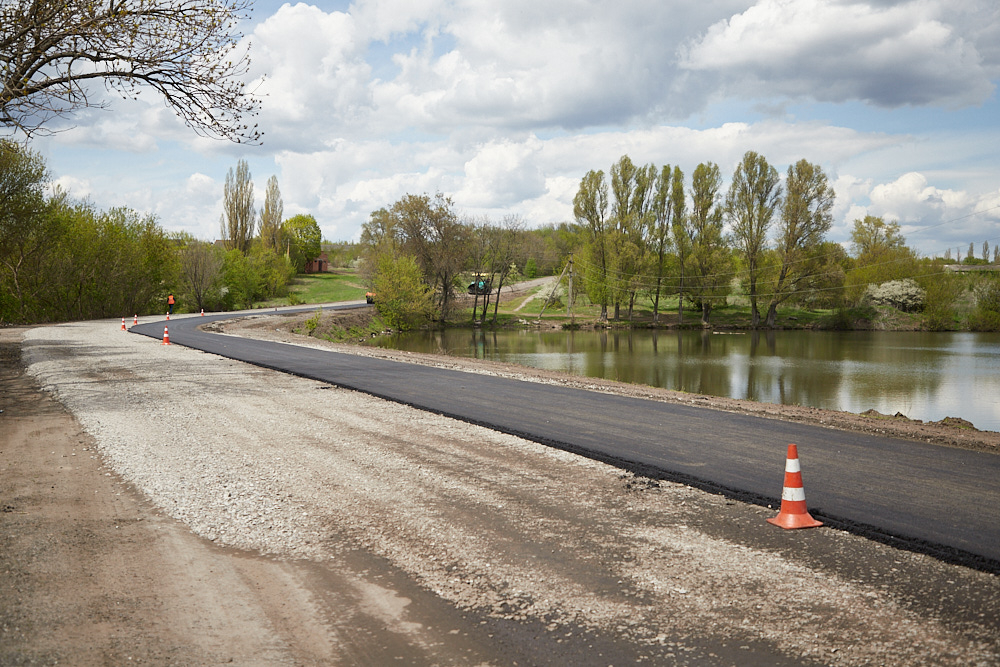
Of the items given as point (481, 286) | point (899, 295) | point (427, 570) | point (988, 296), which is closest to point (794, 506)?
point (427, 570)

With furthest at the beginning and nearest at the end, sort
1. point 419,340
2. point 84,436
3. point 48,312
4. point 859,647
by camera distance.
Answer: point 419,340 < point 48,312 < point 84,436 < point 859,647

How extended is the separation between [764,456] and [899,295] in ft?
205

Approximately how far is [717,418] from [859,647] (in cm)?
733

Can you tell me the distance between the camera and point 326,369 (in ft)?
58.0

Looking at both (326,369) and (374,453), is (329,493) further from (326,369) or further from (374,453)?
(326,369)

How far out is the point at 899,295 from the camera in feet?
200

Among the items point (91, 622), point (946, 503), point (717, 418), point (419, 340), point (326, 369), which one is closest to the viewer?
point (91, 622)

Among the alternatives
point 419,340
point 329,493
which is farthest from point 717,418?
point 419,340

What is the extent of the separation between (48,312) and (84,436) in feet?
129

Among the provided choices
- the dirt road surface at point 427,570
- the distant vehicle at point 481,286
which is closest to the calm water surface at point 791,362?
the distant vehicle at point 481,286

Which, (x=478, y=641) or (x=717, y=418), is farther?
(x=717, y=418)

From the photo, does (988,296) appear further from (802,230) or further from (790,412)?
(790,412)

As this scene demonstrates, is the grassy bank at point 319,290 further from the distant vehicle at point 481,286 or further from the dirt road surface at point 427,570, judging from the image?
the dirt road surface at point 427,570

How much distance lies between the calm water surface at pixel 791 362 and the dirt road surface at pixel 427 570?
45.1 ft
